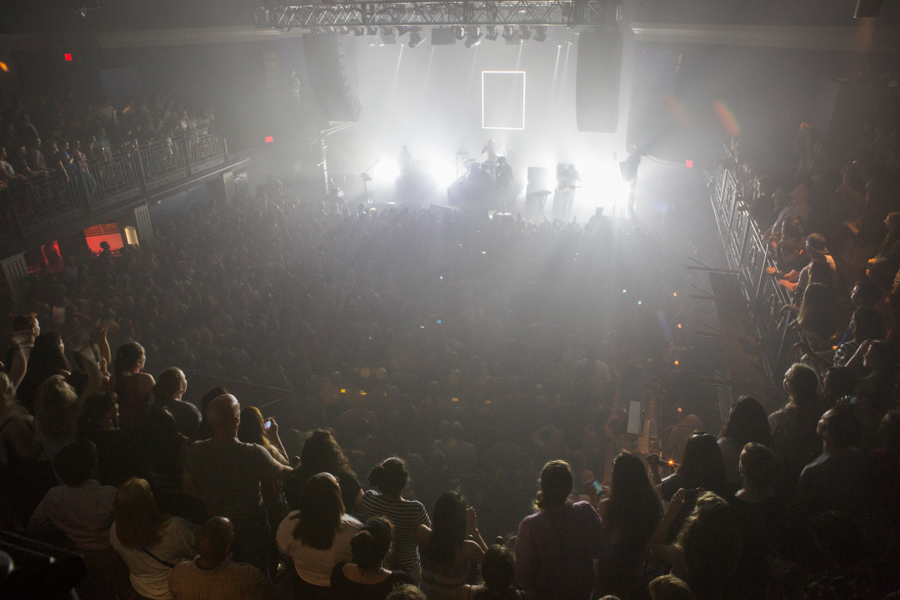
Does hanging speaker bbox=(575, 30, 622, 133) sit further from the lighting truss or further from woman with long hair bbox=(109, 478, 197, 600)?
woman with long hair bbox=(109, 478, 197, 600)

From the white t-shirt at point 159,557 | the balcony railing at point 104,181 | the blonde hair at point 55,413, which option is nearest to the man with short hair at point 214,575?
the white t-shirt at point 159,557

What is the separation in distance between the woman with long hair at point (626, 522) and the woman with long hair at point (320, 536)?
1172 millimetres

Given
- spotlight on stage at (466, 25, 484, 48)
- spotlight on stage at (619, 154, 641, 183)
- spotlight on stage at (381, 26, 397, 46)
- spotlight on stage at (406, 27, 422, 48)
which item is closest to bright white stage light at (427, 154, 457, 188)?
spotlight on stage at (381, 26, 397, 46)

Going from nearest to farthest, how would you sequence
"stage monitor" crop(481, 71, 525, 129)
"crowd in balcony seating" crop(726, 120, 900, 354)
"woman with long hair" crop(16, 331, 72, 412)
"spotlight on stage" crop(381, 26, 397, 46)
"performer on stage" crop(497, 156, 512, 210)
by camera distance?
"woman with long hair" crop(16, 331, 72, 412)
"crowd in balcony seating" crop(726, 120, 900, 354)
"spotlight on stage" crop(381, 26, 397, 46)
"performer on stage" crop(497, 156, 512, 210)
"stage monitor" crop(481, 71, 525, 129)

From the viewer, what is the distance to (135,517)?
7.09 feet

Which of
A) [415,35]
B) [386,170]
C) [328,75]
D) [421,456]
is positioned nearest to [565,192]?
[415,35]

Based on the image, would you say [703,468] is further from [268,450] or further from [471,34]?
[471,34]

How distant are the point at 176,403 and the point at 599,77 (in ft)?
30.3

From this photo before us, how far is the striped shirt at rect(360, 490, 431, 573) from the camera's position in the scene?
2.49 metres

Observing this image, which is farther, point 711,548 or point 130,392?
point 130,392

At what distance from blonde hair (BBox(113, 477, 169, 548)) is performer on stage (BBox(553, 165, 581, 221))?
1467 cm

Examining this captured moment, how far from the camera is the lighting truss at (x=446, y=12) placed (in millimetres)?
10141

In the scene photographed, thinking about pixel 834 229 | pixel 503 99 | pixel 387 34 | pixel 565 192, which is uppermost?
pixel 387 34

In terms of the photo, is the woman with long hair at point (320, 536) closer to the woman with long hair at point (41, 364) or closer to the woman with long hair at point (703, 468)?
the woman with long hair at point (703, 468)
